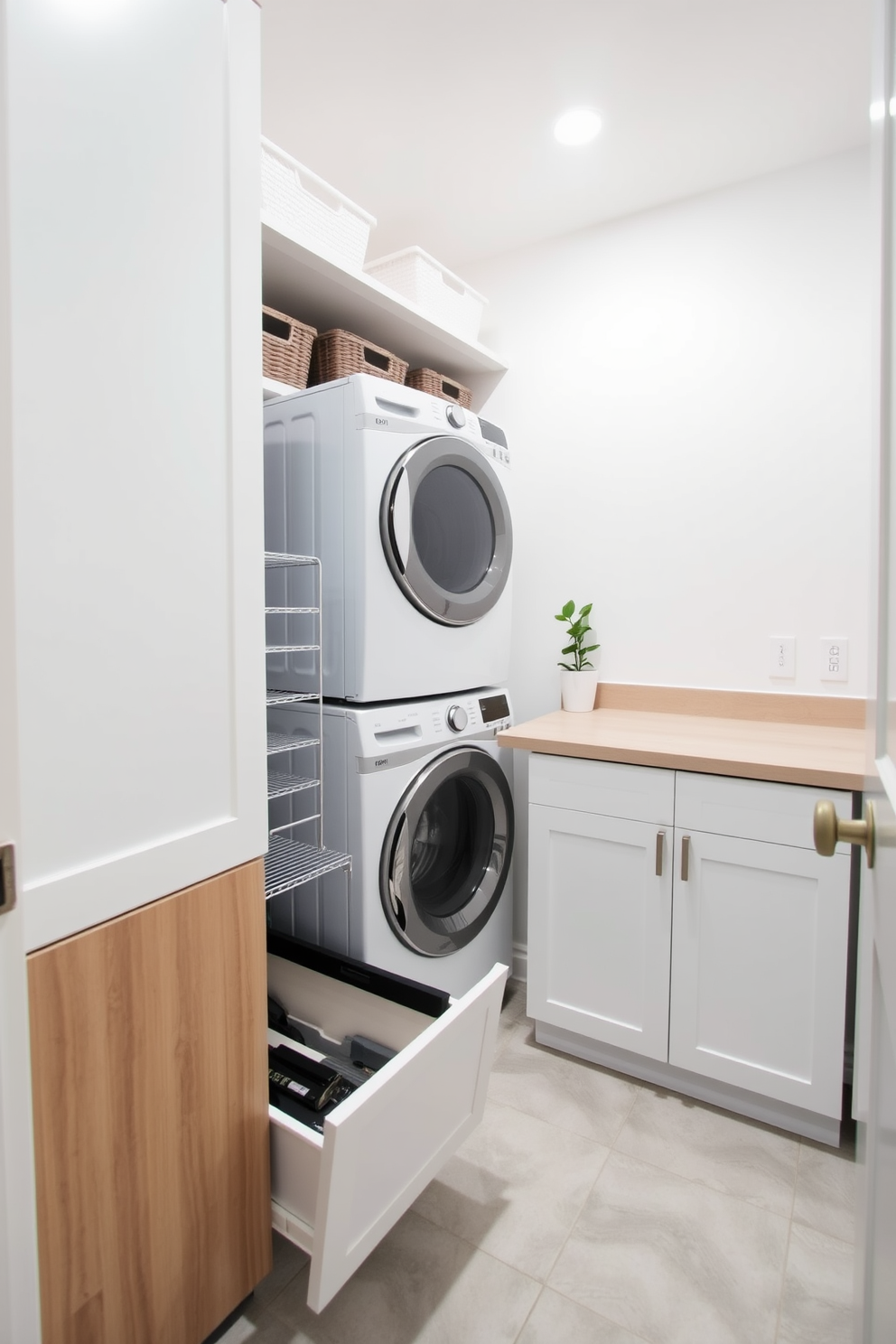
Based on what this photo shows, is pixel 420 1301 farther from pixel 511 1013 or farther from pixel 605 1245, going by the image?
pixel 511 1013

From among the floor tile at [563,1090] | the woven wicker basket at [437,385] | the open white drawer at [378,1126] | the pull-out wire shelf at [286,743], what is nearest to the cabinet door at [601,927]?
the floor tile at [563,1090]

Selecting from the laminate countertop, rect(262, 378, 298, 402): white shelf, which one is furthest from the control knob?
rect(262, 378, 298, 402): white shelf

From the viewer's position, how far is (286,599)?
68.3 inches

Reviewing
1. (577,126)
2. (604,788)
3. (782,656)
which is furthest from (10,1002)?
(577,126)

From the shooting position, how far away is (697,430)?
2.16 m

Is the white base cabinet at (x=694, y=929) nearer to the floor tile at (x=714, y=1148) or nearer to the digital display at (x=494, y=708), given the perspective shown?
the floor tile at (x=714, y=1148)

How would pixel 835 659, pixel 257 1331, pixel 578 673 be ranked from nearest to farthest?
pixel 257 1331
pixel 835 659
pixel 578 673

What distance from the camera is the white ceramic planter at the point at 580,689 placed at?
2275 mm

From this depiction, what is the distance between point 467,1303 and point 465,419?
1965mm

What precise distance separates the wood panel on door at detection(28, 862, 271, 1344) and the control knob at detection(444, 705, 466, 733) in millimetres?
809

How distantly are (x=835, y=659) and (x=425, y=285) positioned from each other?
5.30ft

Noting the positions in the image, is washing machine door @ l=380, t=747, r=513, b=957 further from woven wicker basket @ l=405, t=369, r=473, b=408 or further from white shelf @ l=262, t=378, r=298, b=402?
woven wicker basket @ l=405, t=369, r=473, b=408

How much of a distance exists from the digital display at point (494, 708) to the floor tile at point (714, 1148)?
3.45 ft

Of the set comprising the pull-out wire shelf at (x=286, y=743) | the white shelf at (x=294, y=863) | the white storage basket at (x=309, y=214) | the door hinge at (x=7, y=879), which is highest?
the white storage basket at (x=309, y=214)
